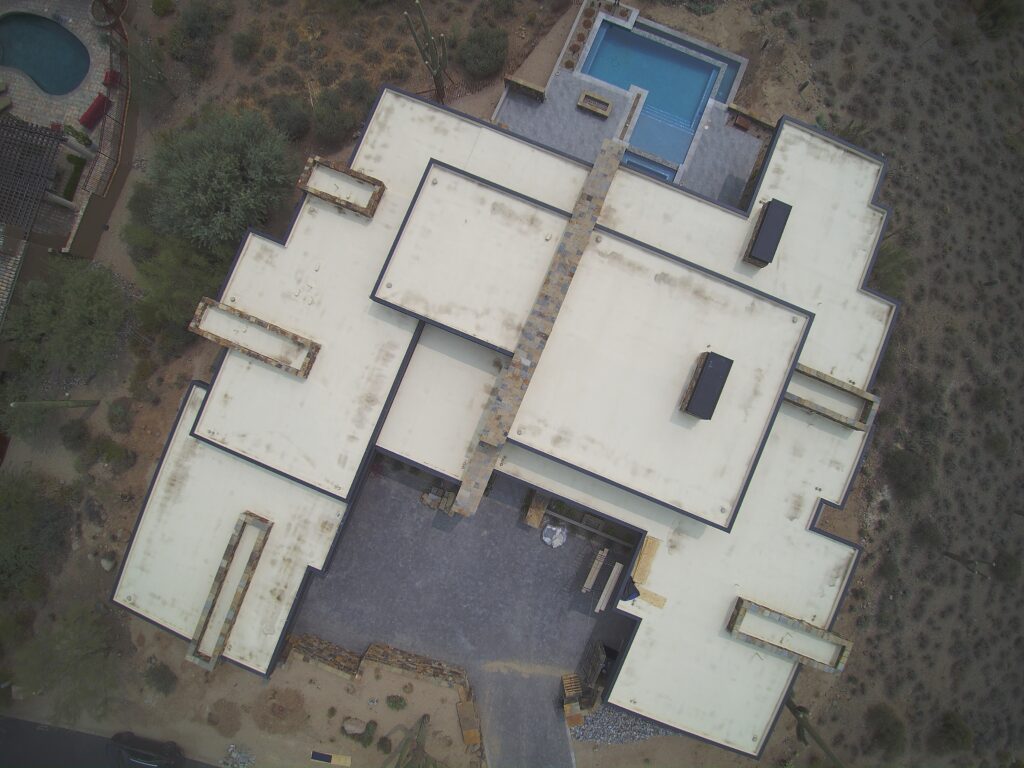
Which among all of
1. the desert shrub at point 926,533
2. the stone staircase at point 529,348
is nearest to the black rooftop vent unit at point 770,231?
the stone staircase at point 529,348

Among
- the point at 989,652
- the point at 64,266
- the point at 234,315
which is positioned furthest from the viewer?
the point at 989,652

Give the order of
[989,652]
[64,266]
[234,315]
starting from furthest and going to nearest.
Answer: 1. [989,652]
2. [64,266]
3. [234,315]

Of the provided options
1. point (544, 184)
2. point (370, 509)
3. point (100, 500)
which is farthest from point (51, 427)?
point (544, 184)

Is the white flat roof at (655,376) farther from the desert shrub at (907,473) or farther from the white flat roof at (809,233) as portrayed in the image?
the desert shrub at (907,473)

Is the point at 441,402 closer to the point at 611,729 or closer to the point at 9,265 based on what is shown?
the point at 611,729

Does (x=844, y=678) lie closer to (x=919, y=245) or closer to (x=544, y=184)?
(x=919, y=245)

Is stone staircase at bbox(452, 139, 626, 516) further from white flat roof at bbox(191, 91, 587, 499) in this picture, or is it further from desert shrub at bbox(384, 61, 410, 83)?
desert shrub at bbox(384, 61, 410, 83)
